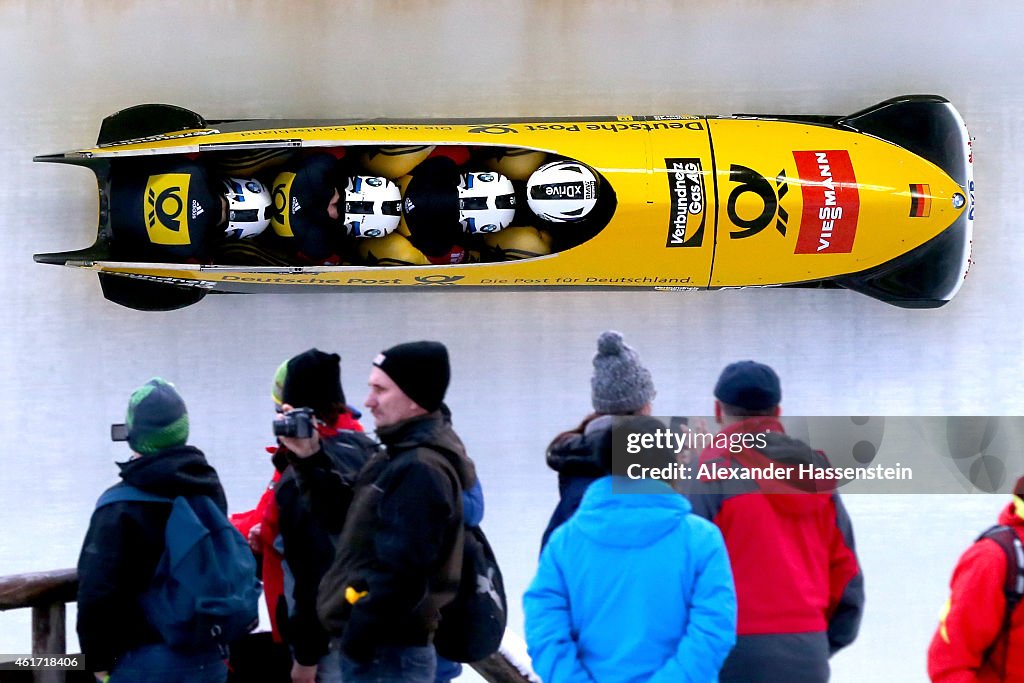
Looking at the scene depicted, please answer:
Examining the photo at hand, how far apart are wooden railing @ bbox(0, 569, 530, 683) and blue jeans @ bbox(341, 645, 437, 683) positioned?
9.1 inches

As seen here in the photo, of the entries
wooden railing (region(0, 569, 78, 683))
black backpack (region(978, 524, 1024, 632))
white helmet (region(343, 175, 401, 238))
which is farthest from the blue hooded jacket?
white helmet (region(343, 175, 401, 238))

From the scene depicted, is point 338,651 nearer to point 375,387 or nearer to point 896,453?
point 375,387

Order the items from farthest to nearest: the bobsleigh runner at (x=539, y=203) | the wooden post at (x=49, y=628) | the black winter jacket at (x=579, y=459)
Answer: the bobsleigh runner at (x=539, y=203), the wooden post at (x=49, y=628), the black winter jacket at (x=579, y=459)

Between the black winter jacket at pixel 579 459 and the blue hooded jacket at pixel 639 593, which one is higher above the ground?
the black winter jacket at pixel 579 459

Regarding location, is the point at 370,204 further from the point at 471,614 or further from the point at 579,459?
the point at 471,614

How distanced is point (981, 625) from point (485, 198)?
91.6 inches

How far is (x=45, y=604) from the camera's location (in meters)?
2.61

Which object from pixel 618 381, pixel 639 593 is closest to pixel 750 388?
pixel 618 381

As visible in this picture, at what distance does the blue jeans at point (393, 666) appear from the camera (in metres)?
2.46

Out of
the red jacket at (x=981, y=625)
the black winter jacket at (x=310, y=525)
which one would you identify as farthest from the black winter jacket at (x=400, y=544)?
the red jacket at (x=981, y=625)

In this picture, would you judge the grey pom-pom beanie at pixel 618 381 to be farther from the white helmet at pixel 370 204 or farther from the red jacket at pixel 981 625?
the white helmet at pixel 370 204

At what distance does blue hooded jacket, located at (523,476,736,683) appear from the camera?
239 centimetres

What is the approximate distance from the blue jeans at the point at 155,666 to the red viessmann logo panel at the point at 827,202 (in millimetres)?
2612

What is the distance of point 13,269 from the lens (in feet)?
14.5
